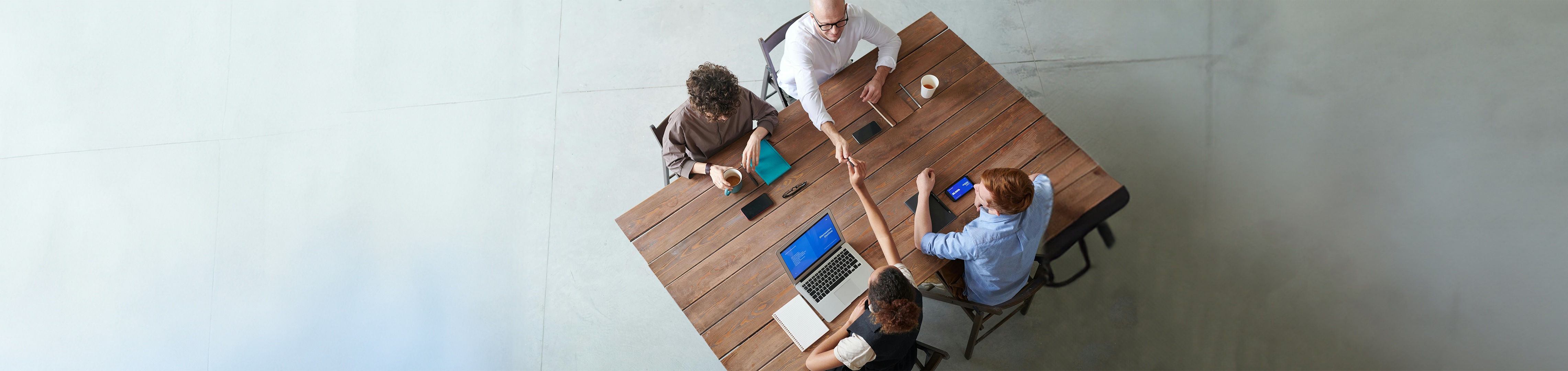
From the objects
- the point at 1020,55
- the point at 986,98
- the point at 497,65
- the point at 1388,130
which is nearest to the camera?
the point at 986,98

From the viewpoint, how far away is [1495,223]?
2.98 metres

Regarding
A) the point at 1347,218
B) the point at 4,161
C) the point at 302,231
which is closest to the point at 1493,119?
the point at 1347,218

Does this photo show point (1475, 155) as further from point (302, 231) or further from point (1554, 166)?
point (302, 231)

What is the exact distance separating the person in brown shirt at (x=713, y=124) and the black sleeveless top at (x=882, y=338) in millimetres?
670

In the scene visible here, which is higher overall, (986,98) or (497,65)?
(497,65)

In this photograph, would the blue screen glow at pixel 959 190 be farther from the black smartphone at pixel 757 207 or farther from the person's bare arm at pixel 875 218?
the black smartphone at pixel 757 207

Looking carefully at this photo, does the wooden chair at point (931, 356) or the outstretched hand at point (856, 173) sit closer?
the outstretched hand at point (856, 173)

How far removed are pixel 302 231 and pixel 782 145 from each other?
276cm

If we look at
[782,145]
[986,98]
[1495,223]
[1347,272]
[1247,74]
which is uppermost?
[1247,74]

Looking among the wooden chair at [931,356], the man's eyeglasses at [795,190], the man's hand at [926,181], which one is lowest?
the wooden chair at [931,356]

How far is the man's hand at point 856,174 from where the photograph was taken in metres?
2.23

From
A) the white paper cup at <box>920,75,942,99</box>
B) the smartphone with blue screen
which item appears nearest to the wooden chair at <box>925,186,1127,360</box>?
the smartphone with blue screen

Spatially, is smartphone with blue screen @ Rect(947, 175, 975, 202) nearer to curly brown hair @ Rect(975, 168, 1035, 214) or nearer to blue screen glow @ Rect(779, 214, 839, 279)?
curly brown hair @ Rect(975, 168, 1035, 214)

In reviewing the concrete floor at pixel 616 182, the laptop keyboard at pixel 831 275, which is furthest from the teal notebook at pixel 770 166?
the concrete floor at pixel 616 182
